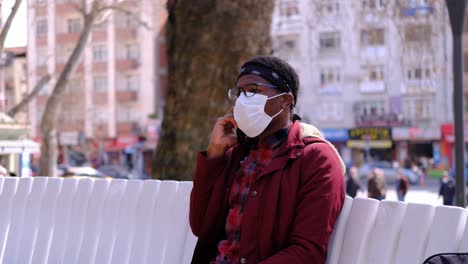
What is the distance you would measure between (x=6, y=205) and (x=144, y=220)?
1.51m

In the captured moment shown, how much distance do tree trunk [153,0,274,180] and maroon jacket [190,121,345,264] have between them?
3605 mm

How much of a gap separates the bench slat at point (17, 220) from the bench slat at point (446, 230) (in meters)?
3.50

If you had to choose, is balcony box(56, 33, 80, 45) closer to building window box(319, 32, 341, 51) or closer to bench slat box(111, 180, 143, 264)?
building window box(319, 32, 341, 51)

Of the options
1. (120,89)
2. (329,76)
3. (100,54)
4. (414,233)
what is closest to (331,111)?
(329,76)

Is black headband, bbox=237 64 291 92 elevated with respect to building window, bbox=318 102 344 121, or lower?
elevated

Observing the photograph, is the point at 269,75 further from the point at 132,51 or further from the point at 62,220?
the point at 132,51

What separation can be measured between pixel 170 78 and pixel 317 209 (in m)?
4.37

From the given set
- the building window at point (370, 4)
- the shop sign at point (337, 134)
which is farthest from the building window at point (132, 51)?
the building window at point (370, 4)

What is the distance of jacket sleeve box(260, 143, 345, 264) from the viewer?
2.86 metres

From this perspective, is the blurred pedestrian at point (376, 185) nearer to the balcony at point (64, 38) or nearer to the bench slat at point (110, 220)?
the bench slat at point (110, 220)

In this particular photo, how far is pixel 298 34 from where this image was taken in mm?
48750

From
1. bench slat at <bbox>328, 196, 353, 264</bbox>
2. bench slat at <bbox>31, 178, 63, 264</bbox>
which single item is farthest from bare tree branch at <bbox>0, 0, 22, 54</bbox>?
bench slat at <bbox>328, 196, 353, 264</bbox>

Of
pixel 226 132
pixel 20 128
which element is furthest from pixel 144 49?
pixel 226 132

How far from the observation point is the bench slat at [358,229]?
3197 millimetres
